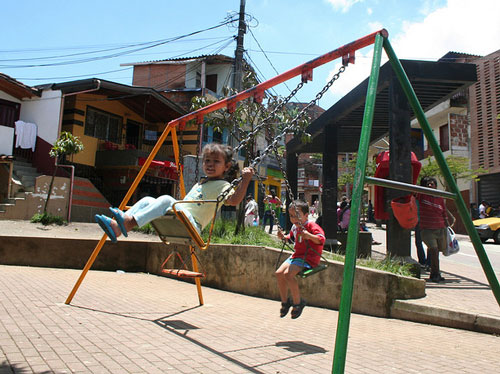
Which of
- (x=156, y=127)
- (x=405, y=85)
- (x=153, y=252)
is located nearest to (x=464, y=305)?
(x=405, y=85)

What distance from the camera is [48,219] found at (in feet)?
46.8

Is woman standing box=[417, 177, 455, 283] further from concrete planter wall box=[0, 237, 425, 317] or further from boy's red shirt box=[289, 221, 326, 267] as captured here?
boy's red shirt box=[289, 221, 326, 267]

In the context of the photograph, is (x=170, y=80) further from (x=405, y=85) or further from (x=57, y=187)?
(x=405, y=85)

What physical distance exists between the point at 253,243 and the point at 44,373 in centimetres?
518

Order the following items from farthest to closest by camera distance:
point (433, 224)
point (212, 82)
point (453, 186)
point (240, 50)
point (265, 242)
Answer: point (212, 82) → point (240, 50) → point (265, 242) → point (433, 224) → point (453, 186)

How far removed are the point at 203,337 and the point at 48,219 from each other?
12001 millimetres

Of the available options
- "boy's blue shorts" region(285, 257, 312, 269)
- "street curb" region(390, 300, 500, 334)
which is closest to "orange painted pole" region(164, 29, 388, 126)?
"boy's blue shorts" region(285, 257, 312, 269)

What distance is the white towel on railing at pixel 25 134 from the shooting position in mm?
17453

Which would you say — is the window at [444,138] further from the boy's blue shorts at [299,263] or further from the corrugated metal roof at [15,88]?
the boy's blue shorts at [299,263]

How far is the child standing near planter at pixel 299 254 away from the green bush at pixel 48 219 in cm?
1217

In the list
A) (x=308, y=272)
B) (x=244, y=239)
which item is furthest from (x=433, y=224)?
(x=308, y=272)

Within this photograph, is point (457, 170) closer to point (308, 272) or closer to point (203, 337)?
point (308, 272)

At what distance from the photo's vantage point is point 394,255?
7.21 metres

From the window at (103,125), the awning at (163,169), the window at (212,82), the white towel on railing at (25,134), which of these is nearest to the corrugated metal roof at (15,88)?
the white towel on railing at (25,134)
